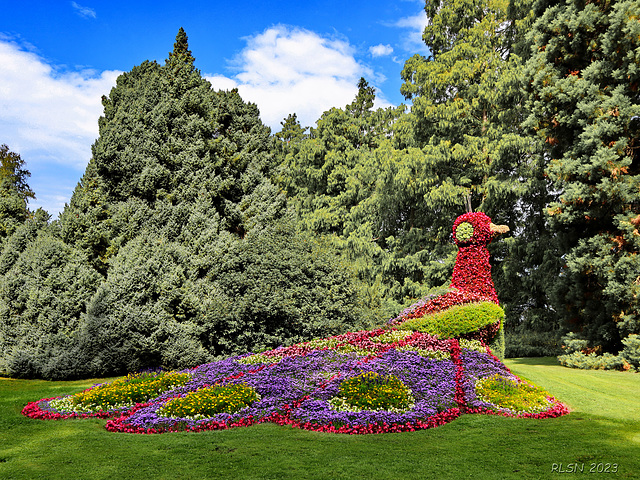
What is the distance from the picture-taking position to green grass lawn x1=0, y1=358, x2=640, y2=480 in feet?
16.6

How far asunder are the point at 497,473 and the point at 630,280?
34.5ft

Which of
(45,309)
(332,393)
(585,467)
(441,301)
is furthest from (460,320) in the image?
(45,309)

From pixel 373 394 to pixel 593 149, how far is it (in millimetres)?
11062

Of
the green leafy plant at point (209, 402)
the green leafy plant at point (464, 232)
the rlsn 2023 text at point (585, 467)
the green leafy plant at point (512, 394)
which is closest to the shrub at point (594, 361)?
the green leafy plant at point (464, 232)

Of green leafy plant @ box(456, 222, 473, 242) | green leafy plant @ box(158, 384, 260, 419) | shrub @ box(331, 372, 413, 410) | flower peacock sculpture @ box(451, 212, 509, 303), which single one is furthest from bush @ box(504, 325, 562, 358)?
green leafy plant @ box(158, 384, 260, 419)

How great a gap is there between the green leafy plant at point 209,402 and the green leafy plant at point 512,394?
3833 mm

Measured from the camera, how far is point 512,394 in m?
8.11

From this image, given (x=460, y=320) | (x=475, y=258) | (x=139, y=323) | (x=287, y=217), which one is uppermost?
(x=287, y=217)

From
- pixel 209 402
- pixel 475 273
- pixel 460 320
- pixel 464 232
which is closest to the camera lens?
pixel 209 402

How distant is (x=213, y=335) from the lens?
1366cm

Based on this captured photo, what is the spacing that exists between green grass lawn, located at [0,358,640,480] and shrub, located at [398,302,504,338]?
325cm

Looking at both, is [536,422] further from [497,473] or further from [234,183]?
[234,183]

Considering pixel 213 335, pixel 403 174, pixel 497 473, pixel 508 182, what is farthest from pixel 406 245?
pixel 497 473

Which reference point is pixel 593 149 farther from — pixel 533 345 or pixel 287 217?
pixel 287 217
